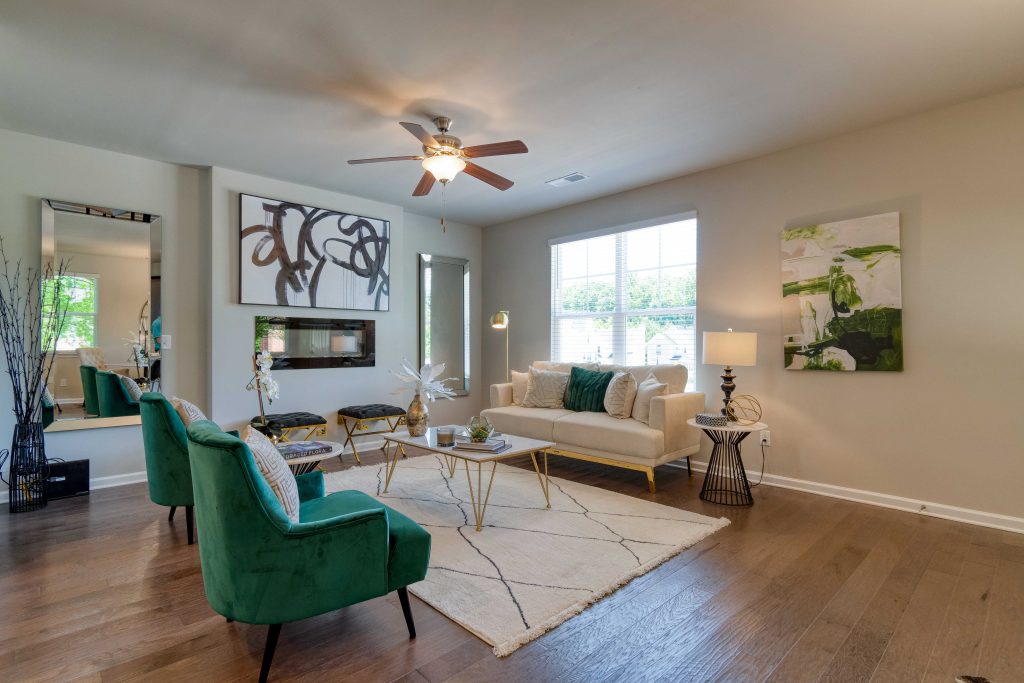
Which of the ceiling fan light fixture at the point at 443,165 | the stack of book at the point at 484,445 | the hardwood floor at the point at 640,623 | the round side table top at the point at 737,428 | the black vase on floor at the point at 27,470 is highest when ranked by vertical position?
the ceiling fan light fixture at the point at 443,165

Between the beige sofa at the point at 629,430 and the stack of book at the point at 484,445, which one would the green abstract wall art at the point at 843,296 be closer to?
the beige sofa at the point at 629,430

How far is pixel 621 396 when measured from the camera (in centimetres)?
445

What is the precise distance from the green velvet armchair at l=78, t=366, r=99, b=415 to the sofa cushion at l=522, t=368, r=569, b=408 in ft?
12.2

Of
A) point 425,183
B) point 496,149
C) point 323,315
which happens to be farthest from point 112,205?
point 496,149

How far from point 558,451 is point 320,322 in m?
2.79

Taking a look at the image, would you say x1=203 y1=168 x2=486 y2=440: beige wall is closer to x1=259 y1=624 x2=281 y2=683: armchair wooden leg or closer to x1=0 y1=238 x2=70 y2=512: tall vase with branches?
x1=0 y1=238 x2=70 y2=512: tall vase with branches

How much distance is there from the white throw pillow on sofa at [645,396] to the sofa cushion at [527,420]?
70cm

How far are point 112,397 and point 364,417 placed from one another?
2042 millimetres

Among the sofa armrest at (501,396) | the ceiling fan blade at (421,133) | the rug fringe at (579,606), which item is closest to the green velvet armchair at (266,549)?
the rug fringe at (579,606)

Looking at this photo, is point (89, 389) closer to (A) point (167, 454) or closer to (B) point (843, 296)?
(A) point (167, 454)

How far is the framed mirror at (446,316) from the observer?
20.3 feet

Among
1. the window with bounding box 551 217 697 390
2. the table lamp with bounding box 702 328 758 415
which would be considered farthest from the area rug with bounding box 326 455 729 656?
the window with bounding box 551 217 697 390

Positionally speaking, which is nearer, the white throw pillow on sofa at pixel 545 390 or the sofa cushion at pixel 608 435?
the sofa cushion at pixel 608 435

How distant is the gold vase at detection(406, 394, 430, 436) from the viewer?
11.7 ft
